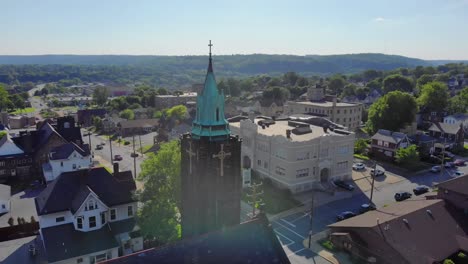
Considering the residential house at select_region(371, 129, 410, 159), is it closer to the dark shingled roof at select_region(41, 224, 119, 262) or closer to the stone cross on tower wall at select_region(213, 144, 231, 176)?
the dark shingled roof at select_region(41, 224, 119, 262)

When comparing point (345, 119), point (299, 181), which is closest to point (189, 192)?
point (299, 181)

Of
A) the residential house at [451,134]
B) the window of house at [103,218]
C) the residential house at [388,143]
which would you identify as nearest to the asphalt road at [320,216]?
the residential house at [388,143]

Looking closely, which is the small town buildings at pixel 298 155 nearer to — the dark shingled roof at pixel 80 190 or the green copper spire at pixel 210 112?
the dark shingled roof at pixel 80 190

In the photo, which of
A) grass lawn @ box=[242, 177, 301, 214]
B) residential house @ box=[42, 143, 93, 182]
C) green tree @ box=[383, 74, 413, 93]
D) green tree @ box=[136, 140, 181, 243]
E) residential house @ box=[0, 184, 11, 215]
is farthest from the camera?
green tree @ box=[383, 74, 413, 93]

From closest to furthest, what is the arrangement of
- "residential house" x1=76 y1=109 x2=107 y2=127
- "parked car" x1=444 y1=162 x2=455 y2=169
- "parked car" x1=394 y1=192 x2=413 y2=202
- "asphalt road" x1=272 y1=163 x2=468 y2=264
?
"asphalt road" x1=272 y1=163 x2=468 y2=264
"parked car" x1=394 y1=192 x2=413 y2=202
"parked car" x1=444 y1=162 x2=455 y2=169
"residential house" x1=76 y1=109 x2=107 y2=127

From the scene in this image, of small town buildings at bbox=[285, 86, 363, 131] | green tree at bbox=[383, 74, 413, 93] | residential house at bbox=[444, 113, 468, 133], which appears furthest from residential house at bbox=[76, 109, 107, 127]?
green tree at bbox=[383, 74, 413, 93]

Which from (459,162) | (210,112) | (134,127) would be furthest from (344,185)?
(134,127)
